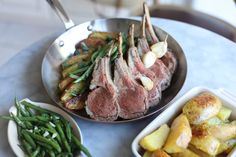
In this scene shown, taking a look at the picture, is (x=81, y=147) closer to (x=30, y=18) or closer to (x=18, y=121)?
(x=18, y=121)

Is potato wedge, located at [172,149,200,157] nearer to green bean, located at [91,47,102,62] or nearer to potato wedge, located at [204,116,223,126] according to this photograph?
potato wedge, located at [204,116,223,126]

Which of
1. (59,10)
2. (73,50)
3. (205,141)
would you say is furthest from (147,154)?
(59,10)

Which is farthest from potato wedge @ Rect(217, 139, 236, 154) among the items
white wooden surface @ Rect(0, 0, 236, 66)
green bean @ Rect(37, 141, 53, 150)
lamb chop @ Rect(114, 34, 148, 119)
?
white wooden surface @ Rect(0, 0, 236, 66)

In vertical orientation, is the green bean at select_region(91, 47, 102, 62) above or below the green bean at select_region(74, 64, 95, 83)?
above

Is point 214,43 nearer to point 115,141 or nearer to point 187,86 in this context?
point 187,86

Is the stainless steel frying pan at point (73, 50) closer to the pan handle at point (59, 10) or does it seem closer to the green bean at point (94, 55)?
the pan handle at point (59, 10)

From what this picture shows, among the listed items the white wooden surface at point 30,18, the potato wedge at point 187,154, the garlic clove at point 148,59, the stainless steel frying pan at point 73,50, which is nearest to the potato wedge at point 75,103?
the stainless steel frying pan at point 73,50
